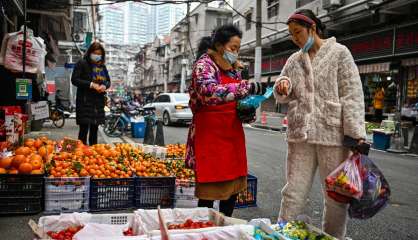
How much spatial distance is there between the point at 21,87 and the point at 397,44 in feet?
48.5

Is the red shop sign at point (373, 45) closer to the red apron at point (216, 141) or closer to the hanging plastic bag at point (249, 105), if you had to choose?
the hanging plastic bag at point (249, 105)

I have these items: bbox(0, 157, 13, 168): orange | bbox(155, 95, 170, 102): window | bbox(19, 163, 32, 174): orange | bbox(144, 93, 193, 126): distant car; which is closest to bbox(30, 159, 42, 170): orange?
bbox(19, 163, 32, 174): orange

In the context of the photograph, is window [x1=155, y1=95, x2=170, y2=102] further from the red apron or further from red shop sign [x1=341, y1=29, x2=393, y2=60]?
the red apron

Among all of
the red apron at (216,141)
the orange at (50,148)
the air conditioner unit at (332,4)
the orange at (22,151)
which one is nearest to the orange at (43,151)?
the orange at (50,148)

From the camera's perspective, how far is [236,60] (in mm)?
3715

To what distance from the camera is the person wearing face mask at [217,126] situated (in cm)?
352

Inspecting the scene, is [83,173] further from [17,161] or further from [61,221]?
[61,221]

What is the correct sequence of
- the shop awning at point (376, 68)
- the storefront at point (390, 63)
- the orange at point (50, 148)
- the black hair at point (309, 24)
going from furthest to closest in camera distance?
the shop awning at point (376, 68) → the storefront at point (390, 63) → the orange at point (50, 148) → the black hair at point (309, 24)

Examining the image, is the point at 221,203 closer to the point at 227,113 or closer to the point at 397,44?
the point at 227,113

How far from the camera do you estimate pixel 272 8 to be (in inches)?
1145

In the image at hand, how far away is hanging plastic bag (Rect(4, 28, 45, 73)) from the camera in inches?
316

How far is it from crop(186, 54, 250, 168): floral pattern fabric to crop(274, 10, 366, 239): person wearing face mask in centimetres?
37

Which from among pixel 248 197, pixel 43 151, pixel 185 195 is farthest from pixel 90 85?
pixel 248 197

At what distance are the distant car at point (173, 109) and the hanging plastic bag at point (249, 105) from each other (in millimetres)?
17088
